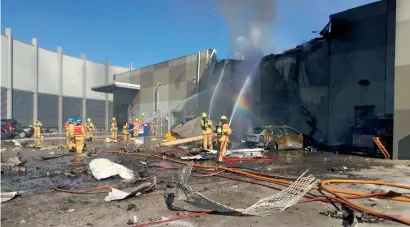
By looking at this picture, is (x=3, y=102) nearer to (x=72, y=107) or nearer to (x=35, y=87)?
(x=35, y=87)

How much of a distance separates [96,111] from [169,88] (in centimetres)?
1967

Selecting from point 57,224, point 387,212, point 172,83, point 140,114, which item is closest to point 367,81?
point 387,212

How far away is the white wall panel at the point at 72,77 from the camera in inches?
1721

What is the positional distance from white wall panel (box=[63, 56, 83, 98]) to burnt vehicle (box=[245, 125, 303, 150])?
1337 inches

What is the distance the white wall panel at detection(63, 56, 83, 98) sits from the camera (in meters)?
43.7

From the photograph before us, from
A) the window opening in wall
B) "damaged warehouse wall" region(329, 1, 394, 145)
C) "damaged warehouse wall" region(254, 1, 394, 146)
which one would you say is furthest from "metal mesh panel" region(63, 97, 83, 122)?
the window opening in wall

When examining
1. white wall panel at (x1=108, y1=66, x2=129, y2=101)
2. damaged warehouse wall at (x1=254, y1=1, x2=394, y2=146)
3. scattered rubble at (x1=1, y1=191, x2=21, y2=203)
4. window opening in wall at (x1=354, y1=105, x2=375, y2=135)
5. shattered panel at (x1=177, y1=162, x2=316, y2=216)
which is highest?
white wall panel at (x1=108, y1=66, x2=129, y2=101)

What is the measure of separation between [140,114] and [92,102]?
564 inches

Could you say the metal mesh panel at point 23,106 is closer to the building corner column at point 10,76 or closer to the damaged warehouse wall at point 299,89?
the building corner column at point 10,76

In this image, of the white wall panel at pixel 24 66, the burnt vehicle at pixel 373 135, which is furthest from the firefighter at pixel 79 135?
the white wall panel at pixel 24 66

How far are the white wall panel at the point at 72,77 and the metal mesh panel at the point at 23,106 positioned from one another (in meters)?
5.69

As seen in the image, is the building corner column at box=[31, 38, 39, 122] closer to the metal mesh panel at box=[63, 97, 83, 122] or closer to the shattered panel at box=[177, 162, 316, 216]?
the metal mesh panel at box=[63, 97, 83, 122]

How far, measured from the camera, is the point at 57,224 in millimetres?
4562

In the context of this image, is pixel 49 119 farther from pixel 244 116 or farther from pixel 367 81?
pixel 367 81
